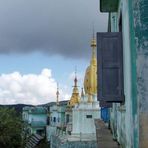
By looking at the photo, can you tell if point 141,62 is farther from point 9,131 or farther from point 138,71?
point 9,131

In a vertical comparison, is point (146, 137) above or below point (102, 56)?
below

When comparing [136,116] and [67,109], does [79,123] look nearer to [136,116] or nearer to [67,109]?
[67,109]

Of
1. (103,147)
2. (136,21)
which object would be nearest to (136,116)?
(136,21)

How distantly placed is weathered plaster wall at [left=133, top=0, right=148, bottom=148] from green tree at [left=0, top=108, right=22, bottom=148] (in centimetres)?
2557

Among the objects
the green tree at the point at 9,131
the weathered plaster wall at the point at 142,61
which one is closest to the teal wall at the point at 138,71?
Result: the weathered plaster wall at the point at 142,61

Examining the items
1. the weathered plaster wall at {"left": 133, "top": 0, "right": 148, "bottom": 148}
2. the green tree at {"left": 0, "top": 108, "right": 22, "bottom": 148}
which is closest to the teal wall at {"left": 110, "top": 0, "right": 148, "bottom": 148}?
the weathered plaster wall at {"left": 133, "top": 0, "right": 148, "bottom": 148}

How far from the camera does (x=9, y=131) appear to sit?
96.4ft

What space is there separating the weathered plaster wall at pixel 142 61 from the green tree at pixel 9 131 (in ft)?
83.9

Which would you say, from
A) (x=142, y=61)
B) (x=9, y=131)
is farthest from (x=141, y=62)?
(x=9, y=131)

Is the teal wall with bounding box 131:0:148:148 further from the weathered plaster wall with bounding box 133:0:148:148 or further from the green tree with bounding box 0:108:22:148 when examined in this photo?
the green tree with bounding box 0:108:22:148

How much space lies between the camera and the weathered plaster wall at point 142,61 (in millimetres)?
3650

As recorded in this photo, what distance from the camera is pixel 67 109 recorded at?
4031 centimetres

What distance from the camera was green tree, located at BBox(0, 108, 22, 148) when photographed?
28695 mm

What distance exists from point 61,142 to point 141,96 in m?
25.8
